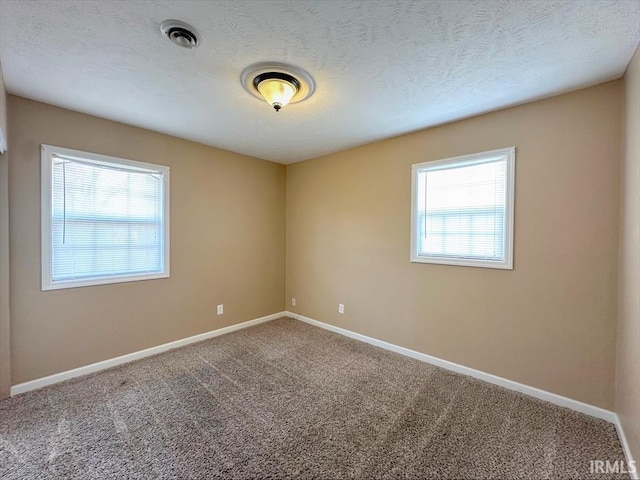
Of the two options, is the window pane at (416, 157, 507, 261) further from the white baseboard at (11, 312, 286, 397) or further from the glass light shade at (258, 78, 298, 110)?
the white baseboard at (11, 312, 286, 397)

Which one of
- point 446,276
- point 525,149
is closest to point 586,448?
point 446,276

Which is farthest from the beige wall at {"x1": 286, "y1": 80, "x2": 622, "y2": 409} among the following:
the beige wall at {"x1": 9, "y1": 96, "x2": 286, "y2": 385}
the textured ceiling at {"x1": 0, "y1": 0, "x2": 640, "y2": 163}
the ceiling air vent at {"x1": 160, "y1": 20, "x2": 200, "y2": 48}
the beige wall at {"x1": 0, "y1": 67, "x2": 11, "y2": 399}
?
the beige wall at {"x1": 0, "y1": 67, "x2": 11, "y2": 399}

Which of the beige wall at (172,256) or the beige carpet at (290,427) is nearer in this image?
the beige carpet at (290,427)

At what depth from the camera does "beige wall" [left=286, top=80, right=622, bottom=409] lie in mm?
2070

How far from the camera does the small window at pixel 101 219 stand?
2502 mm

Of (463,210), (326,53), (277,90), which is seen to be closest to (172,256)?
(277,90)

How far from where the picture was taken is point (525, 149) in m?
2.38

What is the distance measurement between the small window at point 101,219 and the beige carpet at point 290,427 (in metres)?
1.02

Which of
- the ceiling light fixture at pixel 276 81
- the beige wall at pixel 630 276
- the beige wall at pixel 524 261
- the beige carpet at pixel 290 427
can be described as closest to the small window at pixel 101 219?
the beige carpet at pixel 290 427

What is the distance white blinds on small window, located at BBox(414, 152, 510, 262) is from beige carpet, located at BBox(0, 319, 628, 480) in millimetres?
1245

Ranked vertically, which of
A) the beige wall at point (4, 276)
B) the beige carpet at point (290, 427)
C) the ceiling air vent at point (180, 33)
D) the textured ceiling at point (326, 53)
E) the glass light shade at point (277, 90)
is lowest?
the beige carpet at point (290, 427)

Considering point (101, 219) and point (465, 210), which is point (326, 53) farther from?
point (101, 219)

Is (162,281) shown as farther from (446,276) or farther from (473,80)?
(473,80)

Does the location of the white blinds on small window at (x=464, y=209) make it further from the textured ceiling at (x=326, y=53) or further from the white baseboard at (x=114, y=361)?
the white baseboard at (x=114, y=361)
